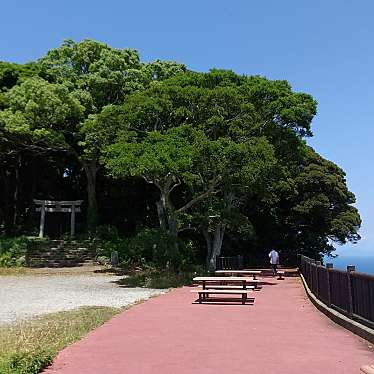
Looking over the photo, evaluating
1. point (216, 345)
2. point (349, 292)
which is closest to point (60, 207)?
point (349, 292)

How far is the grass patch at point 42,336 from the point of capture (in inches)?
229

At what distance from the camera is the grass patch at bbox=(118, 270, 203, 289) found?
19141 millimetres

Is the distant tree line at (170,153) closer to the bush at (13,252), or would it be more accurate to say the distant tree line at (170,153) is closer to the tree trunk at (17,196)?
the tree trunk at (17,196)

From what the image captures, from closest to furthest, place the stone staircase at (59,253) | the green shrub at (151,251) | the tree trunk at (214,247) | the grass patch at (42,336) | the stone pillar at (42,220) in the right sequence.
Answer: the grass patch at (42,336) → the green shrub at (151,251) → the tree trunk at (214,247) → the stone staircase at (59,253) → the stone pillar at (42,220)

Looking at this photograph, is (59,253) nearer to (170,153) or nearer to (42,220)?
(42,220)

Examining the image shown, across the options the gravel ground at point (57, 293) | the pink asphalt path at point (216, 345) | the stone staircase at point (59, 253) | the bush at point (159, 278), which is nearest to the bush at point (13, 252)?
the stone staircase at point (59, 253)

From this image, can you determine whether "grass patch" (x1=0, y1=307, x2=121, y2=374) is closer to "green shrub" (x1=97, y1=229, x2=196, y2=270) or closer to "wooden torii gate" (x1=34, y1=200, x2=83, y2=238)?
"green shrub" (x1=97, y1=229, x2=196, y2=270)

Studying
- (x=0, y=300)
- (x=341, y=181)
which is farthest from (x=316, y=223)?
(x=0, y=300)

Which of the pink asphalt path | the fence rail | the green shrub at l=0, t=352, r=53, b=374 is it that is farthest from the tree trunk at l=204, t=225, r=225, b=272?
the green shrub at l=0, t=352, r=53, b=374

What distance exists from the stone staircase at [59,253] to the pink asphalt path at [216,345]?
16.3 metres

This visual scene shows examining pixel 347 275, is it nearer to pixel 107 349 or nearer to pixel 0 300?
pixel 107 349

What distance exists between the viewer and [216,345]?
769cm

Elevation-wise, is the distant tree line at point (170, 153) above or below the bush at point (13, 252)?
above

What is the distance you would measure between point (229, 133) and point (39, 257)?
13199mm
